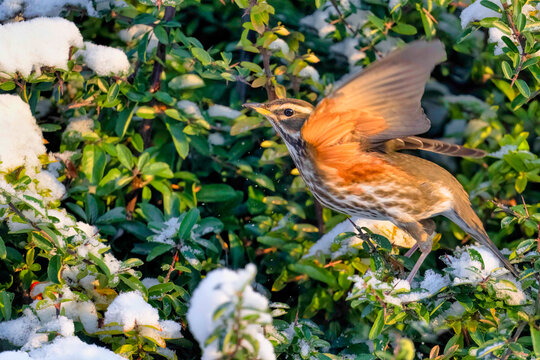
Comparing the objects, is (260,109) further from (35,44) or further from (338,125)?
(35,44)

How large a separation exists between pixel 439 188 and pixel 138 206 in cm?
142

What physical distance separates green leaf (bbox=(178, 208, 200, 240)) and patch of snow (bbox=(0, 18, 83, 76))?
82 centimetres

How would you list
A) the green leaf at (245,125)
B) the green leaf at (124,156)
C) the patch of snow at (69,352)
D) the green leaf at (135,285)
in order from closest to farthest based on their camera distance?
1. the patch of snow at (69,352)
2. the green leaf at (135,285)
3. the green leaf at (124,156)
4. the green leaf at (245,125)

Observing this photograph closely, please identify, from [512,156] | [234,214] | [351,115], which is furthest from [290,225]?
[512,156]

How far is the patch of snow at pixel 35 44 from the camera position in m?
2.91

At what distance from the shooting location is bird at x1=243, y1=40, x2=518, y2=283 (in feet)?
8.08

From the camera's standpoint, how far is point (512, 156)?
3271mm

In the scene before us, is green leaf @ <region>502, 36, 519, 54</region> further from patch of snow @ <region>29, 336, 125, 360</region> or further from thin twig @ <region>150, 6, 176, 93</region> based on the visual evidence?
patch of snow @ <region>29, 336, 125, 360</region>

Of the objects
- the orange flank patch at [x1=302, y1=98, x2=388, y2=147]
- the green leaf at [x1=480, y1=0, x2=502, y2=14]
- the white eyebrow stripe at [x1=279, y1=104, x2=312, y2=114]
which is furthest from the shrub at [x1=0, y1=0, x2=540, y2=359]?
the orange flank patch at [x1=302, y1=98, x2=388, y2=147]

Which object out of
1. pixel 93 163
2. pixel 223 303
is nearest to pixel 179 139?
pixel 93 163

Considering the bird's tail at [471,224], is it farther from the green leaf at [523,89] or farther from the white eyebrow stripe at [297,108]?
the white eyebrow stripe at [297,108]

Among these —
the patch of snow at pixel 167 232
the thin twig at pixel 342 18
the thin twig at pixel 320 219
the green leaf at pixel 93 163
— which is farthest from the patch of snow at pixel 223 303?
the thin twig at pixel 342 18

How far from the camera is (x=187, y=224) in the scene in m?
2.91

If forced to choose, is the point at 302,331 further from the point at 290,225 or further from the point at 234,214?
the point at 234,214
